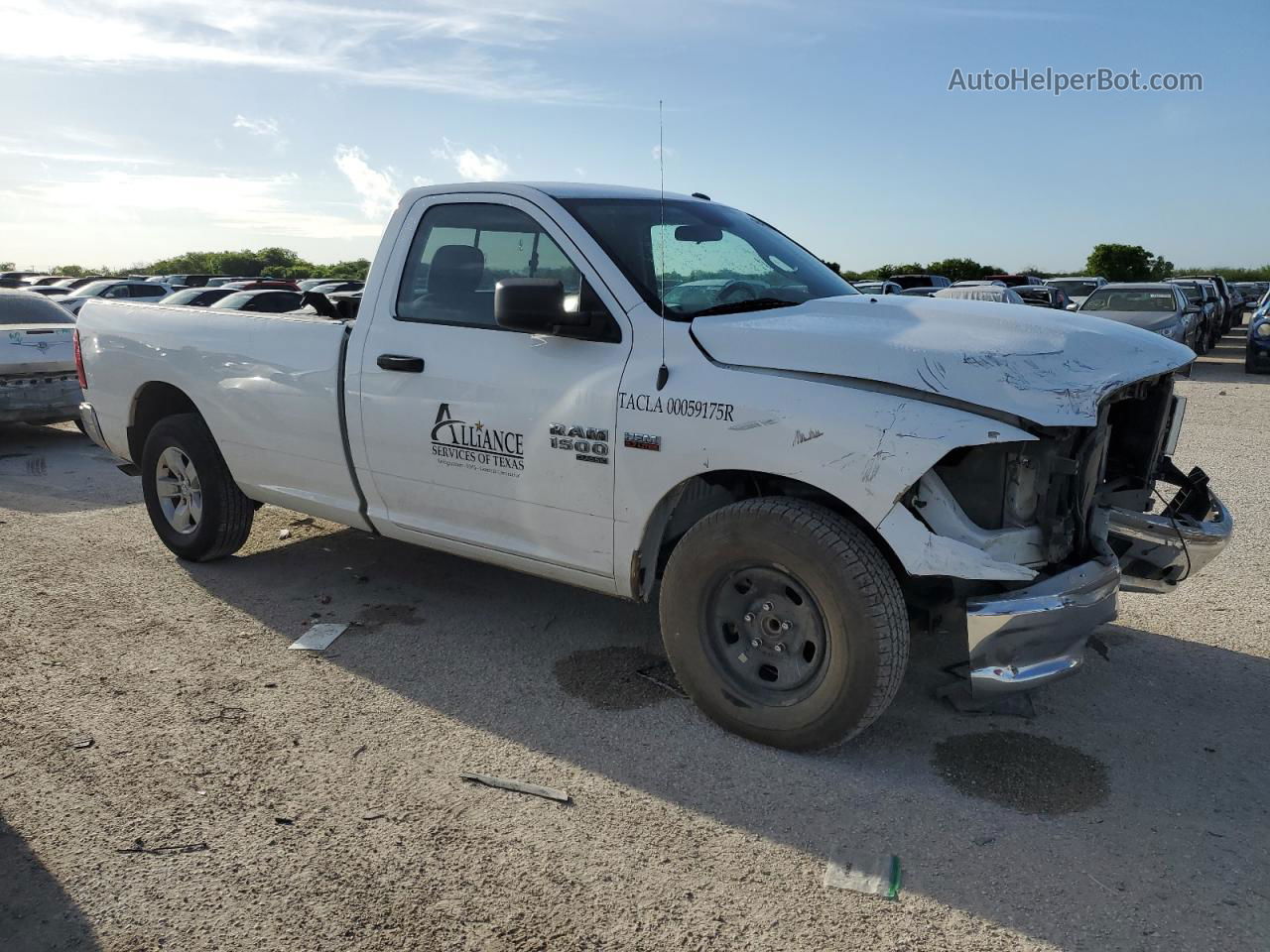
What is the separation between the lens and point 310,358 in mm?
4723

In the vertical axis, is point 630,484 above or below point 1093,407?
below

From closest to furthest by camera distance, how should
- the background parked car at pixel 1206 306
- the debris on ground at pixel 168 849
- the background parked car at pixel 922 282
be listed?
the debris on ground at pixel 168 849
the background parked car at pixel 1206 306
the background parked car at pixel 922 282

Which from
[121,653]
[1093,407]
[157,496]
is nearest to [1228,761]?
[1093,407]

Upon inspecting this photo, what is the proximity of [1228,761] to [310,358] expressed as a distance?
13.7 ft

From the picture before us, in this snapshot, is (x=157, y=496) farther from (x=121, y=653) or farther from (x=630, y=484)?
(x=630, y=484)

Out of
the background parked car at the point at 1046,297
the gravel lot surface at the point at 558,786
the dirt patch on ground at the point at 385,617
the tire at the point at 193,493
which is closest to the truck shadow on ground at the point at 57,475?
the tire at the point at 193,493

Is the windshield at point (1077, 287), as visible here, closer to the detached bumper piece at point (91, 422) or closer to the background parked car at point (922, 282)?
the background parked car at point (922, 282)

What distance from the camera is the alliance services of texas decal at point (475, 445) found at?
4020 millimetres

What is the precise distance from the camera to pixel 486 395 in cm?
407

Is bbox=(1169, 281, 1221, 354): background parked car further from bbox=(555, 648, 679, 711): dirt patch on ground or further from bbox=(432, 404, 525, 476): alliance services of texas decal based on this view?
bbox=(432, 404, 525, 476): alliance services of texas decal

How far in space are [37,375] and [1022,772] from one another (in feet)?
31.6

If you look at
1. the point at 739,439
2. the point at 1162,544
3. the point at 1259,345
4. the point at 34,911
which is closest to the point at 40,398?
the point at 34,911

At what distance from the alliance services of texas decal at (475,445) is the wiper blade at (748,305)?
0.89m

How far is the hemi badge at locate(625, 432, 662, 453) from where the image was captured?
3.60 metres
